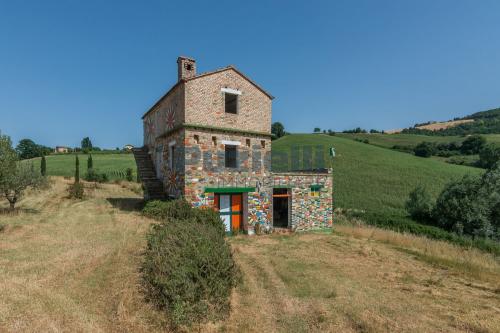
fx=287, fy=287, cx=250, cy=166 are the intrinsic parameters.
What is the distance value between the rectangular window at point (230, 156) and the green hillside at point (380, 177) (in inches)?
757

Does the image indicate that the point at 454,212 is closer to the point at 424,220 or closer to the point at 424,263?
the point at 424,220

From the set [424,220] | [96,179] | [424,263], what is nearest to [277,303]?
[424,263]

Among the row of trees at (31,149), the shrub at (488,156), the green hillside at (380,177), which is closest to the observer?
the green hillside at (380,177)

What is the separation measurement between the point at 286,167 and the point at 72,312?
1577 centimetres

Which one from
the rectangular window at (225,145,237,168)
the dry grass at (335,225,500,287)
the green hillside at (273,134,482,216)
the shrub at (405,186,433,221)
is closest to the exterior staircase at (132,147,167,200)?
the rectangular window at (225,145,237,168)

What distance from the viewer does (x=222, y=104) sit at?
15508 millimetres

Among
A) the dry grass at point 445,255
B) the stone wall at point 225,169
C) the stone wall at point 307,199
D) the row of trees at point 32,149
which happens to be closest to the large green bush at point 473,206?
the dry grass at point 445,255

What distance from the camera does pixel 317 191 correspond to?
18406 mm

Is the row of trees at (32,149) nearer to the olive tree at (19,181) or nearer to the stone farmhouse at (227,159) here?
the olive tree at (19,181)

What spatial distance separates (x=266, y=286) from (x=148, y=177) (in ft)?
43.4

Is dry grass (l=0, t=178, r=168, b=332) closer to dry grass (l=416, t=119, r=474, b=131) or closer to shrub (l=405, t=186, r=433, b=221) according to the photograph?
shrub (l=405, t=186, r=433, b=221)

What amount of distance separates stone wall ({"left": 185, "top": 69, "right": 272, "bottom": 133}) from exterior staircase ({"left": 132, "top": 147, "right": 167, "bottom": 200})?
557 centimetres

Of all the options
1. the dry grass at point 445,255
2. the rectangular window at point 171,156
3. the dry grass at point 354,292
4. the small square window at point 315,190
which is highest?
the rectangular window at point 171,156

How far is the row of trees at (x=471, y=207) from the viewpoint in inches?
915
